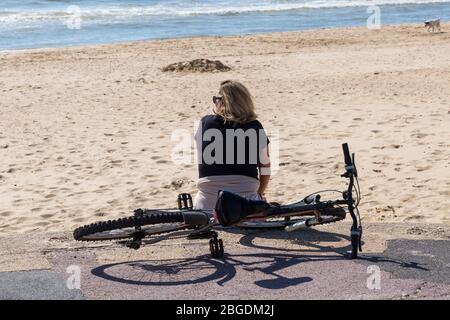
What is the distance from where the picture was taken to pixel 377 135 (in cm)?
1124

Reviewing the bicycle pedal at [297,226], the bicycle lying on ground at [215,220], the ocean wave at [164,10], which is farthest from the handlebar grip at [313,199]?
the ocean wave at [164,10]

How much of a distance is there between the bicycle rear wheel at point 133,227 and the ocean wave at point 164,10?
28.6 meters

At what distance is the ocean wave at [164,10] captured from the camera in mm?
35344

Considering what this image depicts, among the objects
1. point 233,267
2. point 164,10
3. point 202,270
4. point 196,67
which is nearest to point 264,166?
point 233,267

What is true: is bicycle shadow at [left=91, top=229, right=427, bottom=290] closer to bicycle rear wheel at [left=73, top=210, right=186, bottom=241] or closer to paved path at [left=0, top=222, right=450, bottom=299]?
paved path at [left=0, top=222, right=450, bottom=299]

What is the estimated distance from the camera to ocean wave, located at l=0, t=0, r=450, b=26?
3534cm

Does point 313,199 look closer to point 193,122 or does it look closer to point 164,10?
point 193,122

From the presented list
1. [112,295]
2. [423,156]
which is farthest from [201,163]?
[423,156]

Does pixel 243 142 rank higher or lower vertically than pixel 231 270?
higher

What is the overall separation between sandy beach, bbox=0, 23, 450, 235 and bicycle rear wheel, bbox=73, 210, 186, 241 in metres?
1.65

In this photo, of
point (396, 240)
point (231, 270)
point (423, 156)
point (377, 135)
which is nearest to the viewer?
A: point (231, 270)

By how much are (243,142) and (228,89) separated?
0.41 meters

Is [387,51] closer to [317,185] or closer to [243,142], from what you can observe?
[317,185]

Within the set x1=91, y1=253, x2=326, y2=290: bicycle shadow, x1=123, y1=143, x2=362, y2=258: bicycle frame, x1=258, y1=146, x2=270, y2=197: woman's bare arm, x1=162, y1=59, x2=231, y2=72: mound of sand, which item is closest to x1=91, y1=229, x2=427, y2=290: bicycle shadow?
x1=91, y1=253, x2=326, y2=290: bicycle shadow
